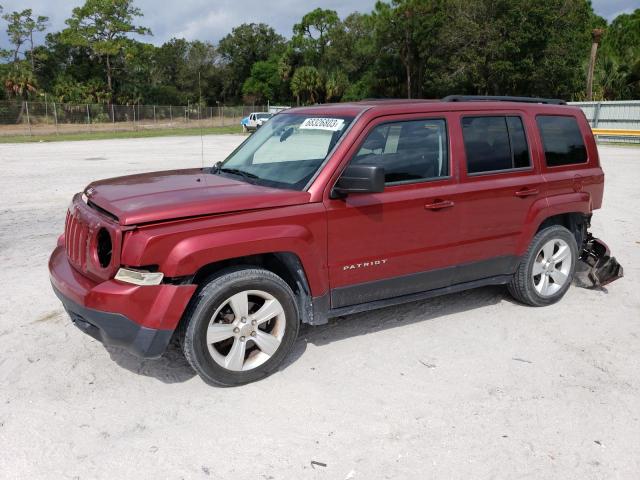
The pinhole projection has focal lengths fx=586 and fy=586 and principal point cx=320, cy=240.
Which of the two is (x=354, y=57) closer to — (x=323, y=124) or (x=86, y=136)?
(x=86, y=136)

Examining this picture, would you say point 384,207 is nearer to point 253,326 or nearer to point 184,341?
point 253,326

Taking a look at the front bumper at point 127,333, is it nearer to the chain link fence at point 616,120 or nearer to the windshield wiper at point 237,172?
the windshield wiper at point 237,172

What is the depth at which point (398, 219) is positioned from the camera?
4.25 metres

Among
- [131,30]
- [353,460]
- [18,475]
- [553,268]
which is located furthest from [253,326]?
[131,30]

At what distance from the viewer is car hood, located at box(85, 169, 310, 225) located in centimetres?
348

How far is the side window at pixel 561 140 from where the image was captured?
5137 mm

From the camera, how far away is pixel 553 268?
211 inches

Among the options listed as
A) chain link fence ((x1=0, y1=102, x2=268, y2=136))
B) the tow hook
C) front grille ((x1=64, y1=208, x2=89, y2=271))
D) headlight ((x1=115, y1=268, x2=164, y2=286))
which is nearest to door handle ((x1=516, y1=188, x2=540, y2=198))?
the tow hook

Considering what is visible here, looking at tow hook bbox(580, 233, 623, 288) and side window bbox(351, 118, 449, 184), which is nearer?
side window bbox(351, 118, 449, 184)

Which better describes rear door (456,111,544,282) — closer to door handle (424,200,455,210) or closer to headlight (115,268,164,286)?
door handle (424,200,455,210)

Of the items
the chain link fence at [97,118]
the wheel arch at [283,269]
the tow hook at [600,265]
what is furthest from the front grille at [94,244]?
the chain link fence at [97,118]

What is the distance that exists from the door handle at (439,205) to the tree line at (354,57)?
133ft

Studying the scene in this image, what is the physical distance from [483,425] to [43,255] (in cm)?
545

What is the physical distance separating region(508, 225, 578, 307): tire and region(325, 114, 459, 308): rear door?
2.99ft
